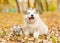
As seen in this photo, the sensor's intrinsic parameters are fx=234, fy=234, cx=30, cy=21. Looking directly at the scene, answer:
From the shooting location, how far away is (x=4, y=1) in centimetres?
1844

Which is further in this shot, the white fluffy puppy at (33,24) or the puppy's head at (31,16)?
the white fluffy puppy at (33,24)

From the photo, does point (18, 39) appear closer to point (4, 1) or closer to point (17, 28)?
point (17, 28)

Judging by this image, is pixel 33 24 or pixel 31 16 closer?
pixel 31 16

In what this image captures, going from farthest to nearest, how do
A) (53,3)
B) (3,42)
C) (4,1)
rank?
(53,3) → (4,1) → (3,42)

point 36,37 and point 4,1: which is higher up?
point 4,1

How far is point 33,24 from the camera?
235 inches

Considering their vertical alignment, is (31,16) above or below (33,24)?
above

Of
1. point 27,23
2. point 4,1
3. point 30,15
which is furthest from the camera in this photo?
point 4,1

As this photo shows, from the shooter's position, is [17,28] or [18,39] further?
[17,28]

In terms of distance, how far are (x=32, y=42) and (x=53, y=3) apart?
71.8 feet

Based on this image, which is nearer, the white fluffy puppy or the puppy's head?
the puppy's head

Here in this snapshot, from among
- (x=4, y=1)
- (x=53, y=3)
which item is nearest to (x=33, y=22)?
(x=4, y=1)

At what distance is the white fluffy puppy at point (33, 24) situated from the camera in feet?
19.0

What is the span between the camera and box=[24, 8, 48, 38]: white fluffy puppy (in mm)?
5787
